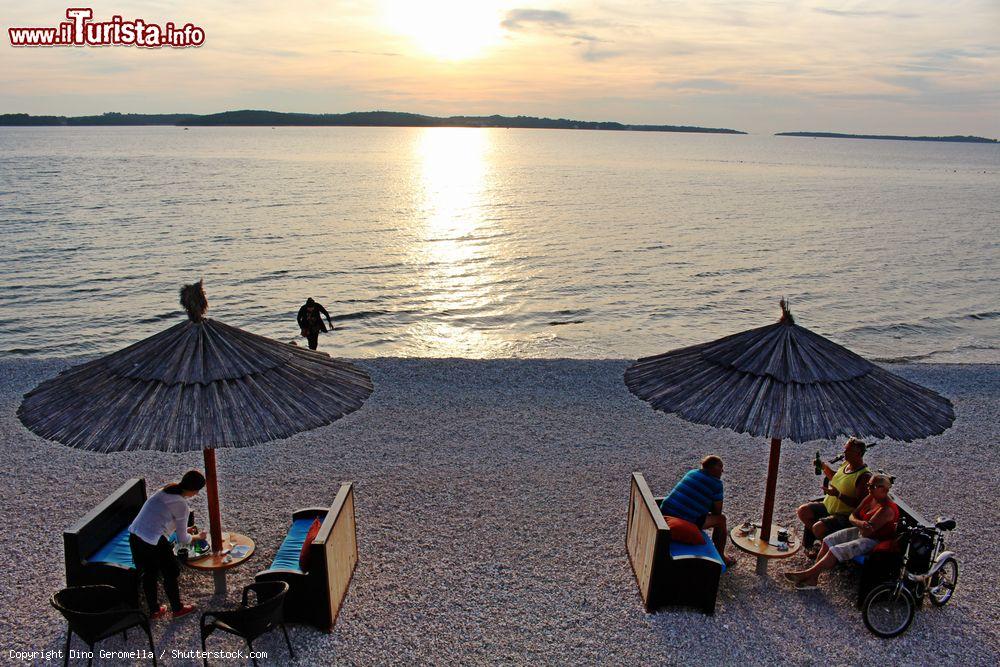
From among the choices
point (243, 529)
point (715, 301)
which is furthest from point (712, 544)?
point (715, 301)

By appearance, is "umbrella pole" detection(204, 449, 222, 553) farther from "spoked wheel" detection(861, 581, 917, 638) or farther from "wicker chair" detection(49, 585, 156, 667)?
"spoked wheel" detection(861, 581, 917, 638)

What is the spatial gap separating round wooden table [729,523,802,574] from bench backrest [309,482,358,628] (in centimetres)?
383

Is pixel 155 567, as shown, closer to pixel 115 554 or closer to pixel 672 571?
pixel 115 554

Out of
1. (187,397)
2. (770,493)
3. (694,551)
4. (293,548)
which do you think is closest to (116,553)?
(293,548)

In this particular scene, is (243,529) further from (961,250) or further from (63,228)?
(961,250)

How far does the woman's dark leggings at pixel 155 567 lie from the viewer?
246 inches

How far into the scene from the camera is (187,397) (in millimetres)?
6059

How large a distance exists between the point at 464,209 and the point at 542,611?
49.9 metres

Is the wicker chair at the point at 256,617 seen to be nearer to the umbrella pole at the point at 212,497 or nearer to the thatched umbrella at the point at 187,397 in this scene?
the umbrella pole at the point at 212,497

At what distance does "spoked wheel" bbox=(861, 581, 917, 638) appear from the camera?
21.0ft

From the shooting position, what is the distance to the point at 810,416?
21.0ft

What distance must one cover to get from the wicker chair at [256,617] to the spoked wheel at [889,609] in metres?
5.01

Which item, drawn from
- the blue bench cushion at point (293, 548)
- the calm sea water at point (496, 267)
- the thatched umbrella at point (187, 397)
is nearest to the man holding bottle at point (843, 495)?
the thatched umbrella at point (187, 397)

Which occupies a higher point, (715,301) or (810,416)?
(810,416)
